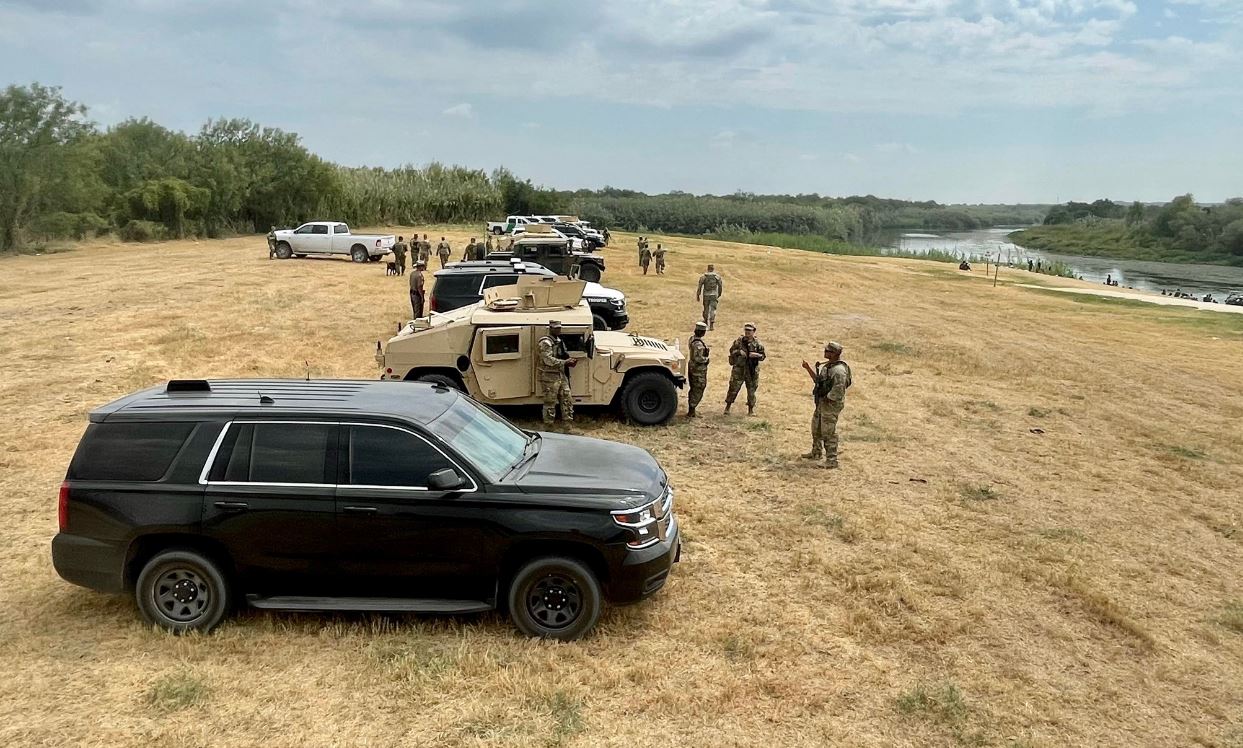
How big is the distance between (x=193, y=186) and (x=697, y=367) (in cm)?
3963

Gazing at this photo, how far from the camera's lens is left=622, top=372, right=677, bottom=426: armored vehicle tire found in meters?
11.2

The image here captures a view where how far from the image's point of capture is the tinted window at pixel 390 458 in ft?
19.1

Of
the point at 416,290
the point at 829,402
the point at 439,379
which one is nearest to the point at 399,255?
the point at 416,290

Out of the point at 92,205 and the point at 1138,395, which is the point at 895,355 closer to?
the point at 1138,395

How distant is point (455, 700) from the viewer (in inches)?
203

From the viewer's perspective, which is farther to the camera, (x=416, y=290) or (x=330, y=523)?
(x=416, y=290)

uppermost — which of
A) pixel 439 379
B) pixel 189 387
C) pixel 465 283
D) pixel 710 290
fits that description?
pixel 465 283

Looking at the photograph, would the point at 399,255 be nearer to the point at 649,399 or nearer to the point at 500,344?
the point at 500,344

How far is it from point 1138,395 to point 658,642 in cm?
1269

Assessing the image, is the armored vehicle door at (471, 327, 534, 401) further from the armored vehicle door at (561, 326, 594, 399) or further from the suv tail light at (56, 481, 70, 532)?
the suv tail light at (56, 481, 70, 532)

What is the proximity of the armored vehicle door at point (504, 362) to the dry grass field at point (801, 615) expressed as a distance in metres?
1.00

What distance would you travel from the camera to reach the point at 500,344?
10.8m

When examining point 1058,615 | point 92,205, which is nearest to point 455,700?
point 1058,615

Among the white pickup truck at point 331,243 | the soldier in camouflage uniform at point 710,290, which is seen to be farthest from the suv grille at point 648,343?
the white pickup truck at point 331,243
